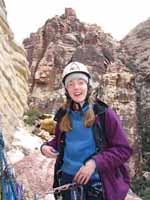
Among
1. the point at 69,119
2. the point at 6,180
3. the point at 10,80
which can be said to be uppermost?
the point at 10,80

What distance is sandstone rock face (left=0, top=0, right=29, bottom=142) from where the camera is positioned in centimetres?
726

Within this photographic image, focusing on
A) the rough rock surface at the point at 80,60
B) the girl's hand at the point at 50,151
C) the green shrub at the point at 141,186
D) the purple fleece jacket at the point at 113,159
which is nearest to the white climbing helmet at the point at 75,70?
the purple fleece jacket at the point at 113,159

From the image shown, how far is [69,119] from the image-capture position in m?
3.12

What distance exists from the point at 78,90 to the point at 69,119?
8.4 inches

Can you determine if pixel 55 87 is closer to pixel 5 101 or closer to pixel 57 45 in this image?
pixel 57 45

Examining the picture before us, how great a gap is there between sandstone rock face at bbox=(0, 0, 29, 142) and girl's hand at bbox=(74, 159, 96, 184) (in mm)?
3876

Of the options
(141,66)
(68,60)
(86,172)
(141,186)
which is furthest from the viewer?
(141,66)

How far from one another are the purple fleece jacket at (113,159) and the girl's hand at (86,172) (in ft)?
0.11

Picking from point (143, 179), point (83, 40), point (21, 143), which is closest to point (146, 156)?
point (143, 179)

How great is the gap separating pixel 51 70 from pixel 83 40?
5416mm

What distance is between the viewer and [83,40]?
45.3 meters

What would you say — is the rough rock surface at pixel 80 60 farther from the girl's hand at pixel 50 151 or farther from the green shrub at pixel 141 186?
the girl's hand at pixel 50 151

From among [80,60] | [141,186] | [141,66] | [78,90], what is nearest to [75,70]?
[78,90]

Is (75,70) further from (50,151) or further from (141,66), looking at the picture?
(141,66)
